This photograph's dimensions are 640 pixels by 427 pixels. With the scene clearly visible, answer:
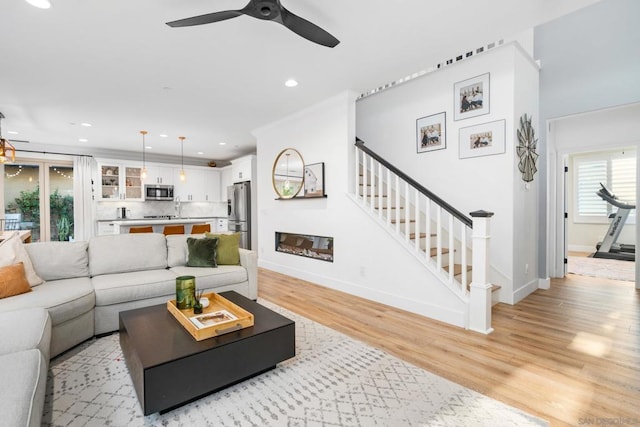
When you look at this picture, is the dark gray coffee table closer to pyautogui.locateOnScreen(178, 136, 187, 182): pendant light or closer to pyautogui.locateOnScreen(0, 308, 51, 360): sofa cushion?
pyautogui.locateOnScreen(0, 308, 51, 360): sofa cushion

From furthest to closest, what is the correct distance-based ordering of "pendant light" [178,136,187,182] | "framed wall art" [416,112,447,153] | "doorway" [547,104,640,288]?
1. "pendant light" [178,136,187,182]
2. "doorway" [547,104,640,288]
3. "framed wall art" [416,112,447,153]

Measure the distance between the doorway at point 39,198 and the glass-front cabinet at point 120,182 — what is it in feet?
2.17

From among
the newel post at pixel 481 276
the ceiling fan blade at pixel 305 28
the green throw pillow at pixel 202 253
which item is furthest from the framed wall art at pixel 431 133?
the green throw pillow at pixel 202 253

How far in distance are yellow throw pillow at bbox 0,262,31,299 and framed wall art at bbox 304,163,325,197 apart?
3.28 m

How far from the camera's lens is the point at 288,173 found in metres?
5.24

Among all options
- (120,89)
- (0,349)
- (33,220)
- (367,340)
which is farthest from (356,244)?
(33,220)

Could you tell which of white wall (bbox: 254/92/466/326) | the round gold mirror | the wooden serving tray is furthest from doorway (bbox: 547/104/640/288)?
the wooden serving tray

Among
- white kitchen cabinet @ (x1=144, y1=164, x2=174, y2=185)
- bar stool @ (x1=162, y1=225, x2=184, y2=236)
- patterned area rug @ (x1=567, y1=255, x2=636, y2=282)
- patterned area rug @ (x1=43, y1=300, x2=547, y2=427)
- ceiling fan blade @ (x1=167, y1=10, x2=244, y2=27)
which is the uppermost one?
ceiling fan blade @ (x1=167, y1=10, x2=244, y2=27)

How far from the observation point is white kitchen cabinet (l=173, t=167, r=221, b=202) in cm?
820

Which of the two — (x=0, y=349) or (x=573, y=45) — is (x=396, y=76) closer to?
(x=573, y=45)

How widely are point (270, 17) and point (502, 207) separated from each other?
315 cm

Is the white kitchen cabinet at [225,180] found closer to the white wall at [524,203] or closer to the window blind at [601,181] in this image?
the white wall at [524,203]

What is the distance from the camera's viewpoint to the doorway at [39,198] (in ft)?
21.0

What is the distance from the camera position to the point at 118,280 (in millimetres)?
2924
